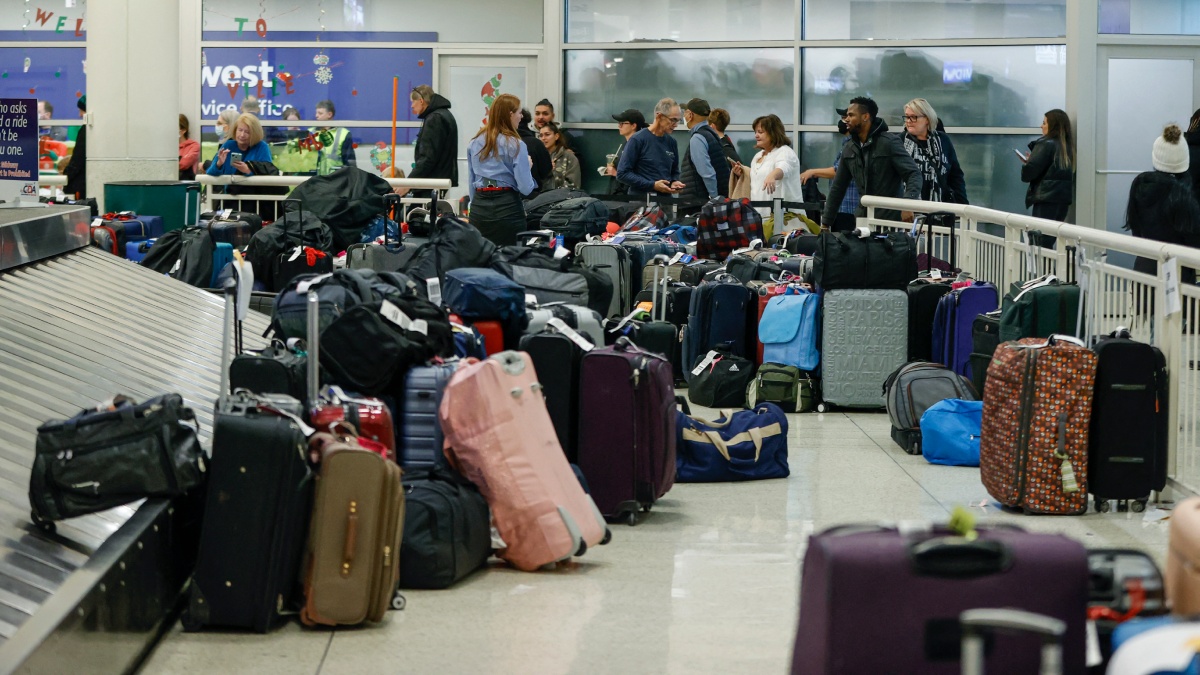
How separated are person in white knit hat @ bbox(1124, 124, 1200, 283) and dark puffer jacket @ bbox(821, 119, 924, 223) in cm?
171

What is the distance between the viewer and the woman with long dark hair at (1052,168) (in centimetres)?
1335

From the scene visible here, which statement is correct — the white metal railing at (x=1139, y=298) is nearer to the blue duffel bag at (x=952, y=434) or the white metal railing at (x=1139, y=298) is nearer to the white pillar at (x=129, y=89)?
the blue duffel bag at (x=952, y=434)

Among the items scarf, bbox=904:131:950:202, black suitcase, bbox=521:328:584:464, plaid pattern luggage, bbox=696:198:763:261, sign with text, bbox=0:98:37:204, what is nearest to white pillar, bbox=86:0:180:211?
sign with text, bbox=0:98:37:204

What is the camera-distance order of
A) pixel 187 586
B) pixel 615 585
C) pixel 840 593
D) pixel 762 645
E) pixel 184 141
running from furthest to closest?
pixel 184 141 → pixel 615 585 → pixel 187 586 → pixel 762 645 → pixel 840 593

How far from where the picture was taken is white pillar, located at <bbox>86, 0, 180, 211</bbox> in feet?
38.7

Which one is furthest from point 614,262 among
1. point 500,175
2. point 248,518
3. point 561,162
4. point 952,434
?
point 248,518

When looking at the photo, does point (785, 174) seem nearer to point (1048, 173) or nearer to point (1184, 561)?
point (1048, 173)

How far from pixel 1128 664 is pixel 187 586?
10.1 feet

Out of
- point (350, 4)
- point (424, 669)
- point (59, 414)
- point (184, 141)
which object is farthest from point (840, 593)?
point (350, 4)

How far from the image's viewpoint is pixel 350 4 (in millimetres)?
18297

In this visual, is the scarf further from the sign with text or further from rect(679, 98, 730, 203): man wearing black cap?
the sign with text

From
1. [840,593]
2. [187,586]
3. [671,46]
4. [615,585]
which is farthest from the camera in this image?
[671,46]

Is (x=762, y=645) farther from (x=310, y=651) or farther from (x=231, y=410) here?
(x=231, y=410)

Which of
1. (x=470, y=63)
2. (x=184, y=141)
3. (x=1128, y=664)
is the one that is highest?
(x=470, y=63)
